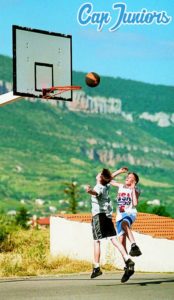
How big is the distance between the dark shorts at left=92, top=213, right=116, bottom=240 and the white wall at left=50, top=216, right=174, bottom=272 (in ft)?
28.1

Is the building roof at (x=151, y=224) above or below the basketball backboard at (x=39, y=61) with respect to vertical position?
below

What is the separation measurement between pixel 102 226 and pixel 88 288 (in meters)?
1.31

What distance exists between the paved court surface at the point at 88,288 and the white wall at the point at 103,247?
7945 millimetres

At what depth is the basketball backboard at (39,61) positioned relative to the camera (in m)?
17.7

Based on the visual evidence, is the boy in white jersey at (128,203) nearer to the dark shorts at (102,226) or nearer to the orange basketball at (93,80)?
the dark shorts at (102,226)

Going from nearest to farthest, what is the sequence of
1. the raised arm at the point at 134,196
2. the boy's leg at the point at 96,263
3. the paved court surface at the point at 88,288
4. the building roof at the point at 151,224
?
the paved court surface at the point at 88,288
the raised arm at the point at 134,196
the boy's leg at the point at 96,263
the building roof at the point at 151,224

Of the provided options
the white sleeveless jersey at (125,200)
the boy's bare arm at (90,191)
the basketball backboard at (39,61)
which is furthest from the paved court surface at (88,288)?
the basketball backboard at (39,61)

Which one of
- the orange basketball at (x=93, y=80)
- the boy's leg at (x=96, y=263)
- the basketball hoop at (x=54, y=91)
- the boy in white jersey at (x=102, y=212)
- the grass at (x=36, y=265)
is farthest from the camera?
the grass at (x=36, y=265)

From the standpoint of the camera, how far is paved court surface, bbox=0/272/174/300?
12.3 metres

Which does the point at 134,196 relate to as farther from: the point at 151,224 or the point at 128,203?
the point at 151,224

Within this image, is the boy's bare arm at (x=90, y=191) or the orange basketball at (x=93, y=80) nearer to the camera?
the boy's bare arm at (x=90, y=191)

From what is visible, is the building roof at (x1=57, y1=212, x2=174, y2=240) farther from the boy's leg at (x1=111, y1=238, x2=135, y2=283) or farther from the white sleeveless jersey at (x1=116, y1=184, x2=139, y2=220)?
the boy's leg at (x1=111, y1=238, x2=135, y2=283)

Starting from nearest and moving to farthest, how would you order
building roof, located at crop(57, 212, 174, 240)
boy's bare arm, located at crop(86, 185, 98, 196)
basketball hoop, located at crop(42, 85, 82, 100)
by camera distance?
boy's bare arm, located at crop(86, 185, 98, 196) < basketball hoop, located at crop(42, 85, 82, 100) < building roof, located at crop(57, 212, 174, 240)

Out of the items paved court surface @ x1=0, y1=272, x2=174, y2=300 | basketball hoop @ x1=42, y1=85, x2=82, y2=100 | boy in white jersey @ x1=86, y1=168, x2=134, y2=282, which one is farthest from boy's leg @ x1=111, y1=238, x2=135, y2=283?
basketball hoop @ x1=42, y1=85, x2=82, y2=100
